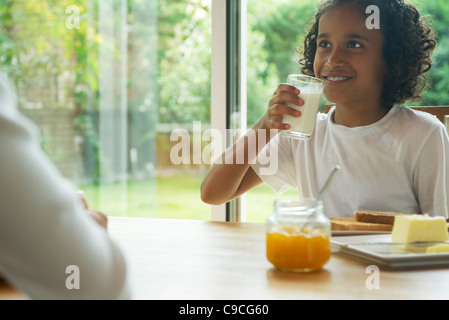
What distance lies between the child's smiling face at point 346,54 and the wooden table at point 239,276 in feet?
2.30

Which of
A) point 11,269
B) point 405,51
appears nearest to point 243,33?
point 405,51

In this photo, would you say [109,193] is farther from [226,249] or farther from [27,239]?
[27,239]

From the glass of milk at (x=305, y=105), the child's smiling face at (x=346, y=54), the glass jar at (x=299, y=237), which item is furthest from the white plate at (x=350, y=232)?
the child's smiling face at (x=346, y=54)

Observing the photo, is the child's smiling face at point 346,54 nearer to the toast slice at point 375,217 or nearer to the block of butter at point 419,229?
the toast slice at point 375,217

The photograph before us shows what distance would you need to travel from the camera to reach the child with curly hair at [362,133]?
1.66 meters

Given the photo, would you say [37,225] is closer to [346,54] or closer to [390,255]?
[390,255]

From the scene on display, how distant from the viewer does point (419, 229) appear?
106cm

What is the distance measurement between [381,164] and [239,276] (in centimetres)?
93

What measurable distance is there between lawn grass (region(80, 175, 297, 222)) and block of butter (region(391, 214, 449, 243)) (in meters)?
1.67

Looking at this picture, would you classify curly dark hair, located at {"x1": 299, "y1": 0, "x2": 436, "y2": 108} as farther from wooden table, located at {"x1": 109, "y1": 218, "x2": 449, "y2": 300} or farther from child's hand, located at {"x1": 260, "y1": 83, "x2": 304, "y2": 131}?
wooden table, located at {"x1": 109, "y1": 218, "x2": 449, "y2": 300}

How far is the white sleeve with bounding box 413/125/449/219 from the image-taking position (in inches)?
63.5

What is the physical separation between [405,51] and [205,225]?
0.93m

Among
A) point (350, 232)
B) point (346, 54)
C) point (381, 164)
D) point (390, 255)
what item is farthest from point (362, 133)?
point (390, 255)

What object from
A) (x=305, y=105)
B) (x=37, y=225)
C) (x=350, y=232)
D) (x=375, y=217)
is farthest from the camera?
(x=305, y=105)
